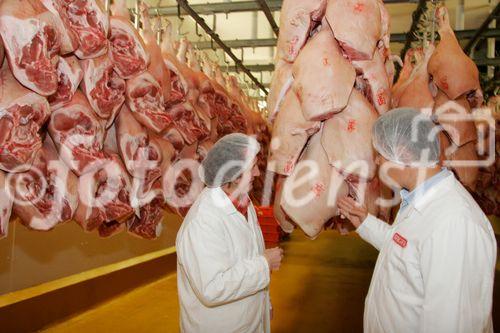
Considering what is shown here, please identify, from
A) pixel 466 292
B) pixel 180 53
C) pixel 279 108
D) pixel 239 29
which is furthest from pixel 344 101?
pixel 239 29

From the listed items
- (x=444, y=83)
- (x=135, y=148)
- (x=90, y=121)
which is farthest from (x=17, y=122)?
(x=444, y=83)

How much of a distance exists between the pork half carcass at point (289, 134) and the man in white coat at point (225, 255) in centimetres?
17

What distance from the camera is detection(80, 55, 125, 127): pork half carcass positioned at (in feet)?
7.66

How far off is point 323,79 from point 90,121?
1202mm

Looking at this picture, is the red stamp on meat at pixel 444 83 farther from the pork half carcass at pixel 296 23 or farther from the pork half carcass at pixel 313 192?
the pork half carcass at pixel 313 192

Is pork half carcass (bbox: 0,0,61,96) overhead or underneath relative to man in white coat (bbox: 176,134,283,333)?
overhead

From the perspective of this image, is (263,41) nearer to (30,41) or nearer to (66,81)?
(66,81)

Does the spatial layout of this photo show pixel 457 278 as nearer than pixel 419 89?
Yes

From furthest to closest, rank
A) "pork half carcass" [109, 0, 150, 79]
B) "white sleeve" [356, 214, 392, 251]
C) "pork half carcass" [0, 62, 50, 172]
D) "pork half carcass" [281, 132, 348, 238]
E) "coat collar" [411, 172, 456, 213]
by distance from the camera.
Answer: "pork half carcass" [109, 0, 150, 79]
"white sleeve" [356, 214, 392, 251]
"pork half carcass" [281, 132, 348, 238]
"coat collar" [411, 172, 456, 213]
"pork half carcass" [0, 62, 50, 172]

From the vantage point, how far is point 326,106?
2.17 m

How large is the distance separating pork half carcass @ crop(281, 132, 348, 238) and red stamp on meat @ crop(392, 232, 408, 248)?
0.36 meters

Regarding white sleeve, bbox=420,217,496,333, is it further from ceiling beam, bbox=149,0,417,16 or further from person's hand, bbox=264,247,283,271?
ceiling beam, bbox=149,0,417,16

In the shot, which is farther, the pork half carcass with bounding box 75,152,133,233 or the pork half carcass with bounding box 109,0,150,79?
the pork half carcass with bounding box 109,0,150,79

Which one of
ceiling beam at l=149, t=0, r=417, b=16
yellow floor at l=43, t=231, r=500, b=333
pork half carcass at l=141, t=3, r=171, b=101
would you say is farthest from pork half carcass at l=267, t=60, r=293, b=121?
yellow floor at l=43, t=231, r=500, b=333
